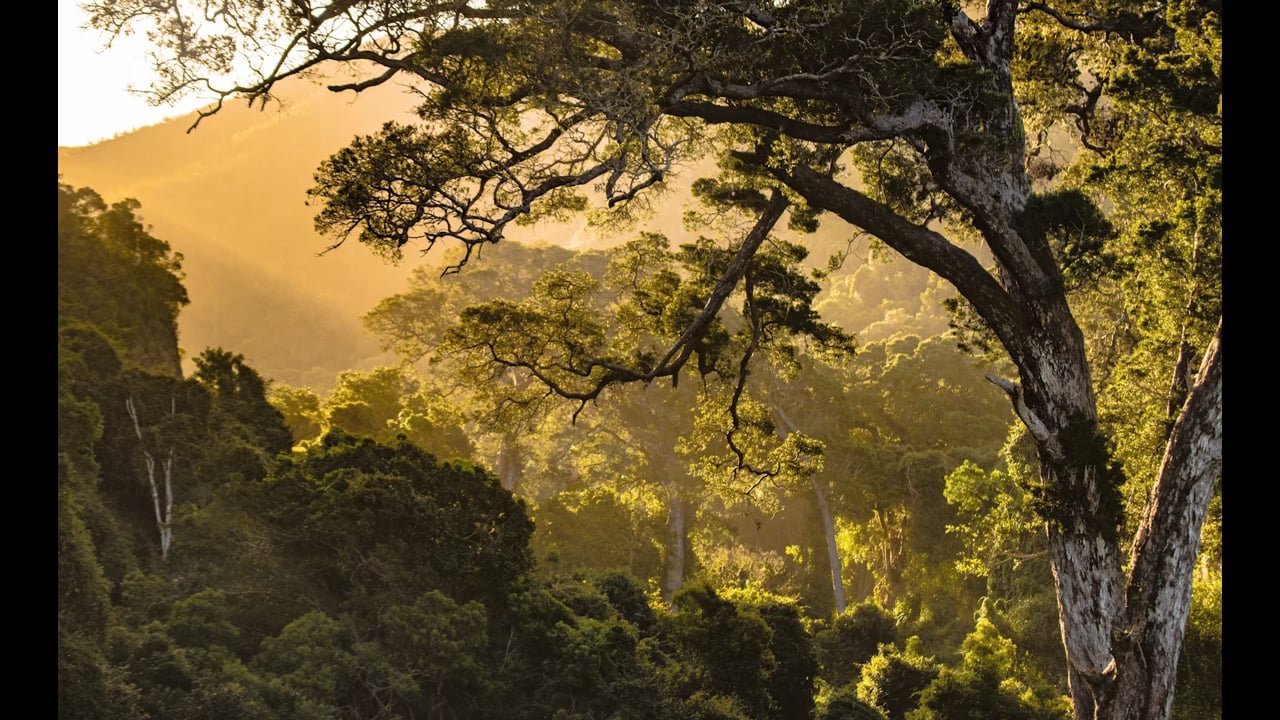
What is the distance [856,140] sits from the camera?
860cm

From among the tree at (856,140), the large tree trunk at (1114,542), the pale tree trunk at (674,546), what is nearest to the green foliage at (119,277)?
the tree at (856,140)

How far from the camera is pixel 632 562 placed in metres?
27.3

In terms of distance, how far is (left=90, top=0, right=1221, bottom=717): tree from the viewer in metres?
7.88

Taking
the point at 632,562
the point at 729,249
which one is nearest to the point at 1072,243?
the point at 729,249

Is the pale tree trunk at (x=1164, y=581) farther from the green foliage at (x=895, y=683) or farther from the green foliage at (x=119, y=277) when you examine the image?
the green foliage at (x=119, y=277)

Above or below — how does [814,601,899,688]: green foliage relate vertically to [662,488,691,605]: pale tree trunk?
below

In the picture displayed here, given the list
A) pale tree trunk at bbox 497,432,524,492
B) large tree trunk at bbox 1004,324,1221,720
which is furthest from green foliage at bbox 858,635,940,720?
pale tree trunk at bbox 497,432,524,492

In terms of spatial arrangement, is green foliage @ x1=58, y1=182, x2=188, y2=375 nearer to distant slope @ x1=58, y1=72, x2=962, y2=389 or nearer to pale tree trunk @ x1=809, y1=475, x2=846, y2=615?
pale tree trunk @ x1=809, y1=475, x2=846, y2=615

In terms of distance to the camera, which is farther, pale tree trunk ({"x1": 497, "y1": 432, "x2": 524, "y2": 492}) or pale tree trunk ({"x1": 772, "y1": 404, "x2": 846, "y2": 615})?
pale tree trunk ({"x1": 497, "y1": 432, "x2": 524, "y2": 492})

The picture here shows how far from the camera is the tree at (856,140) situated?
7.88 meters

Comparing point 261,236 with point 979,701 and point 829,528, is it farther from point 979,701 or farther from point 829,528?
point 979,701

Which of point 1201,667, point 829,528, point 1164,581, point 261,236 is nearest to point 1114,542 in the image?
point 1164,581
